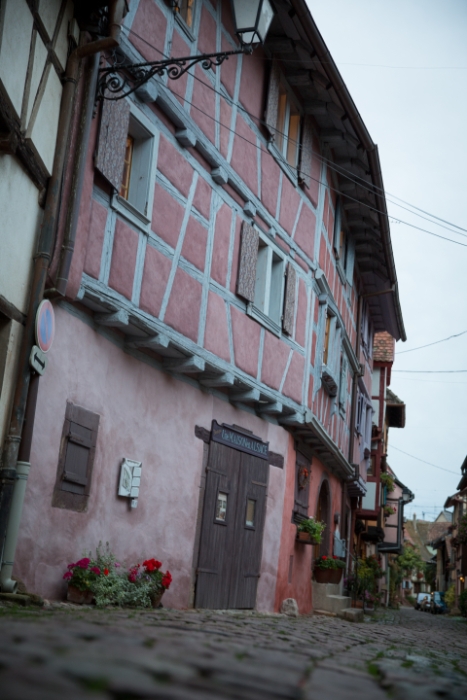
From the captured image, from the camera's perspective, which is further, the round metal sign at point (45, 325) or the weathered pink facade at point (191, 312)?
the weathered pink facade at point (191, 312)

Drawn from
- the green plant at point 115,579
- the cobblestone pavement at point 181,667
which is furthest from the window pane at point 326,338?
the cobblestone pavement at point 181,667

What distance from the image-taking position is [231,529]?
1216 centimetres

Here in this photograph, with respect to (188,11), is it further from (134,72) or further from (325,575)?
(325,575)

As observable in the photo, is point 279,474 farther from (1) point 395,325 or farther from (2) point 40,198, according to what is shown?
(1) point 395,325

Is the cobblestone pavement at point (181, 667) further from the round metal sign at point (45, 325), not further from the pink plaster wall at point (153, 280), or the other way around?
the pink plaster wall at point (153, 280)

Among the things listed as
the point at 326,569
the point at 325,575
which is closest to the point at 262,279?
the point at 326,569

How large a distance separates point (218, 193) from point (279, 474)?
4709mm

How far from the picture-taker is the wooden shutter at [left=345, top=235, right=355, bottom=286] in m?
19.0

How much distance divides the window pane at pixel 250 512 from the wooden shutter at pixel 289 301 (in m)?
Answer: 2.62

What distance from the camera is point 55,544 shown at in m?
8.35

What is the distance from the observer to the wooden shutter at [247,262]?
39.1 feet

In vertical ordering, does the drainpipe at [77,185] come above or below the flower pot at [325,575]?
above

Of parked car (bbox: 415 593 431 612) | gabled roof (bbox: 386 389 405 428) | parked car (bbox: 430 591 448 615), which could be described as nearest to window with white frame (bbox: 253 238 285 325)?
gabled roof (bbox: 386 389 405 428)

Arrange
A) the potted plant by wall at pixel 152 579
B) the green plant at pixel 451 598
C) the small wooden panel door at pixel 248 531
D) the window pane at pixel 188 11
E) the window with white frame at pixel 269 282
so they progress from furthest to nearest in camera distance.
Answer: the green plant at pixel 451 598 → the window with white frame at pixel 269 282 → the small wooden panel door at pixel 248 531 → the window pane at pixel 188 11 → the potted plant by wall at pixel 152 579
